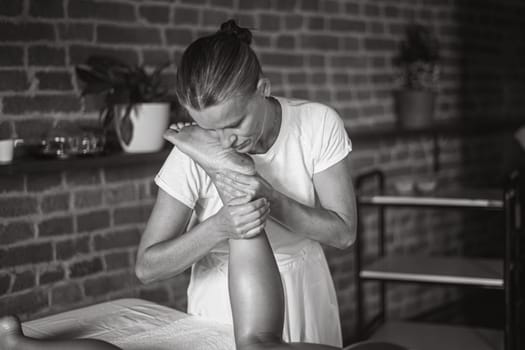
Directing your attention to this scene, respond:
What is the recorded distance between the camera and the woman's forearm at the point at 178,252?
1.66 meters

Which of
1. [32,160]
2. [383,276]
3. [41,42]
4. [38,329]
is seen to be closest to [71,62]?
[41,42]

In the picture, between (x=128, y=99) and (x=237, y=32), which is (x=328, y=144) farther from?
(x=128, y=99)

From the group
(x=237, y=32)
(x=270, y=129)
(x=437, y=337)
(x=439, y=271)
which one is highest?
(x=237, y=32)

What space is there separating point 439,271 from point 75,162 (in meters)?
1.66

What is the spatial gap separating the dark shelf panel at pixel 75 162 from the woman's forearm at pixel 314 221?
34.8 inches

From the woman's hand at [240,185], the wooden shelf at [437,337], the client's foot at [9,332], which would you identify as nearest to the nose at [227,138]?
the woman's hand at [240,185]

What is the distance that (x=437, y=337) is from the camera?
9.83ft

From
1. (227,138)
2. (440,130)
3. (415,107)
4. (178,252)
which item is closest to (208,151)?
(227,138)

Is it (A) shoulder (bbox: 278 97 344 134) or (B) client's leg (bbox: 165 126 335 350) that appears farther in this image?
(A) shoulder (bbox: 278 97 344 134)

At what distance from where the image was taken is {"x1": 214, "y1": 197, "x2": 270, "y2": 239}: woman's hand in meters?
1.54

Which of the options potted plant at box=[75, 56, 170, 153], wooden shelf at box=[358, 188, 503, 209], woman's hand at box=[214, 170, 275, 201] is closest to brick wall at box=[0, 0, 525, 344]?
potted plant at box=[75, 56, 170, 153]

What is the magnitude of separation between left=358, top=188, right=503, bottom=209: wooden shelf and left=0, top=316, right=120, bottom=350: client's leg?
192cm

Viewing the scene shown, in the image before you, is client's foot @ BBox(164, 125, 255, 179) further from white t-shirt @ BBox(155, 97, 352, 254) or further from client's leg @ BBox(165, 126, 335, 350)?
white t-shirt @ BBox(155, 97, 352, 254)

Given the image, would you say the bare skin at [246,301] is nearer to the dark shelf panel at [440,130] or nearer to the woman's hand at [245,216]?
the woman's hand at [245,216]
